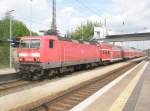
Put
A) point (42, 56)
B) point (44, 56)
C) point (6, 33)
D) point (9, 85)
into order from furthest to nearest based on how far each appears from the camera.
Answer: point (6, 33) < point (44, 56) < point (42, 56) < point (9, 85)

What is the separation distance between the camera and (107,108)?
11812 mm

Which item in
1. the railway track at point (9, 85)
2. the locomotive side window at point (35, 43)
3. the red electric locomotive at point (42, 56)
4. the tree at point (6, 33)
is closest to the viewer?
the railway track at point (9, 85)

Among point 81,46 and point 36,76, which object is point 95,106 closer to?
point 36,76

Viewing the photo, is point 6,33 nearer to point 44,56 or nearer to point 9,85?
point 44,56

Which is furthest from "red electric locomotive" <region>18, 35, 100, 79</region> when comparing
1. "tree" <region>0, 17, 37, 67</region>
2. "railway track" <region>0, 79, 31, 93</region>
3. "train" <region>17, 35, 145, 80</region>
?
"tree" <region>0, 17, 37, 67</region>

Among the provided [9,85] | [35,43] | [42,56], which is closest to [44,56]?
[42,56]

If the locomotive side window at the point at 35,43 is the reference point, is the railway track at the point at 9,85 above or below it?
below

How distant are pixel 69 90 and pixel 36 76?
6.79 m

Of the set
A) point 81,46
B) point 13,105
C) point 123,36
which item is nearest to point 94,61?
point 81,46

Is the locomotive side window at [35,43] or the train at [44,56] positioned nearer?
the train at [44,56]

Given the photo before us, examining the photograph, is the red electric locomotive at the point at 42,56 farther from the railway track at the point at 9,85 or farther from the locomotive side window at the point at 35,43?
the railway track at the point at 9,85

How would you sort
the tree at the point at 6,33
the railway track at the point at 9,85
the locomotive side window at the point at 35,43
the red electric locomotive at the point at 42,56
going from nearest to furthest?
the railway track at the point at 9,85, the red electric locomotive at the point at 42,56, the locomotive side window at the point at 35,43, the tree at the point at 6,33

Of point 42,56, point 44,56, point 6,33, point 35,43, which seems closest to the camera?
point 42,56

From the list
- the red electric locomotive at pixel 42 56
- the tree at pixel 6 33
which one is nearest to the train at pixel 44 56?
the red electric locomotive at pixel 42 56
